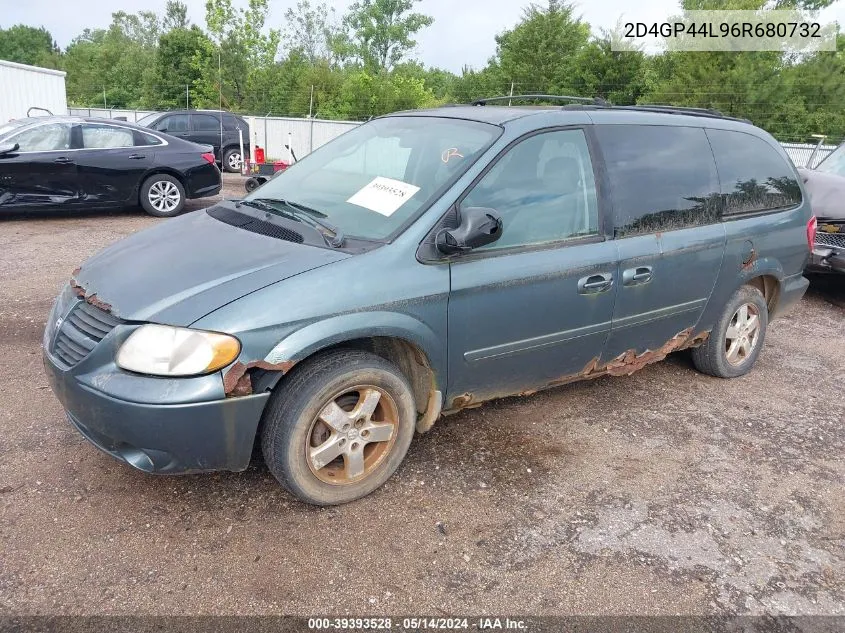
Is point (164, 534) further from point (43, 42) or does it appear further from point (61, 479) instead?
point (43, 42)

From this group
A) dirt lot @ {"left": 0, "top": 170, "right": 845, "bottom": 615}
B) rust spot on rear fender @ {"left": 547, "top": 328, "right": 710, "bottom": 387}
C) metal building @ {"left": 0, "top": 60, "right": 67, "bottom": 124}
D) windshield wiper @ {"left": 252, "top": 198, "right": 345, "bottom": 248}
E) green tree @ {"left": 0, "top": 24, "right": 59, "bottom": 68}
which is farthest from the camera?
green tree @ {"left": 0, "top": 24, "right": 59, "bottom": 68}

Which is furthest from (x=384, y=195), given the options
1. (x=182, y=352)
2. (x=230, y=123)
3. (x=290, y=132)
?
(x=290, y=132)

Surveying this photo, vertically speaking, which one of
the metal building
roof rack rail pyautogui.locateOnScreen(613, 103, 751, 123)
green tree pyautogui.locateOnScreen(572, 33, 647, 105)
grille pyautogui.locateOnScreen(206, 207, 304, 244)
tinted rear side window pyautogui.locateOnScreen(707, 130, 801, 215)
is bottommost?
grille pyautogui.locateOnScreen(206, 207, 304, 244)

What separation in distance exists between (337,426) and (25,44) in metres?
101

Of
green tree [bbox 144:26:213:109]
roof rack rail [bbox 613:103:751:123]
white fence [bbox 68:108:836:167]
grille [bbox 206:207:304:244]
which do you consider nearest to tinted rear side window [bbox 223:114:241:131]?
white fence [bbox 68:108:836:167]

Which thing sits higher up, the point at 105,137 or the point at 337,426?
the point at 105,137

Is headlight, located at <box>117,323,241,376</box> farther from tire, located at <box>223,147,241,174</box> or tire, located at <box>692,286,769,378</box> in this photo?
tire, located at <box>223,147,241,174</box>

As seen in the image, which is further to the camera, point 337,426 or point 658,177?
point 658,177

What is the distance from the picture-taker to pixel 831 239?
674cm

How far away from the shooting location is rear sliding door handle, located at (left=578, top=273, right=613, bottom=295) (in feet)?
11.2

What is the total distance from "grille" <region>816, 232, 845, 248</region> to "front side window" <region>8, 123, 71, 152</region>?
913 cm

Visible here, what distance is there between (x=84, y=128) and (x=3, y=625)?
8350 millimetres

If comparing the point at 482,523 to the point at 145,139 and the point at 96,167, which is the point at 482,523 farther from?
the point at 145,139

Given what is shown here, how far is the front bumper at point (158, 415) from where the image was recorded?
2.52 meters
